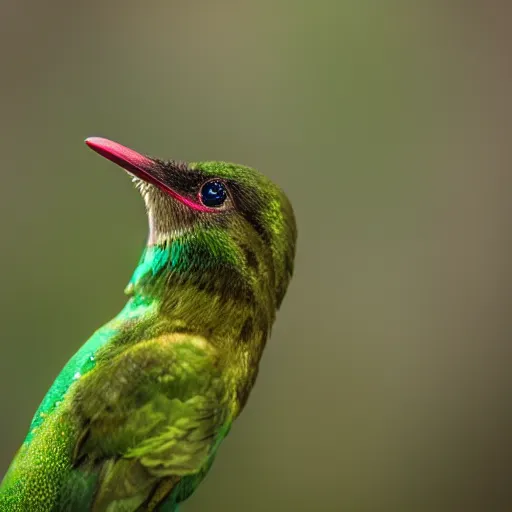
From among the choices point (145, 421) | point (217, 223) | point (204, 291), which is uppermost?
point (217, 223)

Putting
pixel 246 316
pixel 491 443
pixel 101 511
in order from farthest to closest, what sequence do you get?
1. pixel 491 443
2. pixel 246 316
3. pixel 101 511

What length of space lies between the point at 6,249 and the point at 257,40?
0.99 metres

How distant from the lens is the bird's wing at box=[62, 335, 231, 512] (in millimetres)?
986

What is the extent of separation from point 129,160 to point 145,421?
0.43 metres

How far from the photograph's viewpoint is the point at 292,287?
210 cm

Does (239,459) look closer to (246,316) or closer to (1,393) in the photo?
(1,393)

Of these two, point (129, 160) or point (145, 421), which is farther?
point (129, 160)

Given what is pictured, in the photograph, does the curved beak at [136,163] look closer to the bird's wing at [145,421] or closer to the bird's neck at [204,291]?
the bird's neck at [204,291]

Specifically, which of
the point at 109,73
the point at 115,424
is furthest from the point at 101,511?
the point at 109,73

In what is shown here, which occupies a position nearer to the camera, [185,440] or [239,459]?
[185,440]

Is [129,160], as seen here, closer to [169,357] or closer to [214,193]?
[214,193]

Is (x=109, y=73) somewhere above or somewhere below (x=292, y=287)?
above

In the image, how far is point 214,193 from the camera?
116 cm

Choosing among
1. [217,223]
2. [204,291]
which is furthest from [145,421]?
[217,223]
